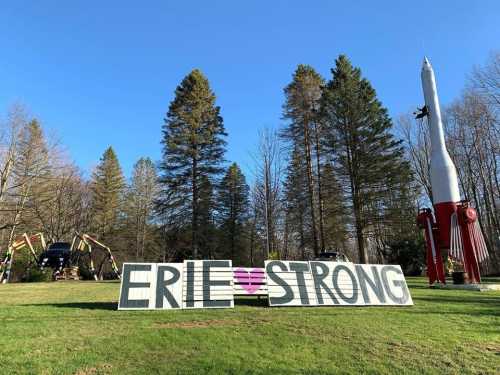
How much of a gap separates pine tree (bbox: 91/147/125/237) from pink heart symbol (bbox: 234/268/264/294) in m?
33.7

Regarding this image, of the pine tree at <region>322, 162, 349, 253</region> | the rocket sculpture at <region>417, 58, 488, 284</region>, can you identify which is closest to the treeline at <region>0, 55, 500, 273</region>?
the pine tree at <region>322, 162, 349, 253</region>

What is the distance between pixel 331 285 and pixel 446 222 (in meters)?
10.0

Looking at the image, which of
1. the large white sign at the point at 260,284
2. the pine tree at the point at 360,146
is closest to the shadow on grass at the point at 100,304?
the large white sign at the point at 260,284

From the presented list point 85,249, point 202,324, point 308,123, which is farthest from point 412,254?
point 202,324

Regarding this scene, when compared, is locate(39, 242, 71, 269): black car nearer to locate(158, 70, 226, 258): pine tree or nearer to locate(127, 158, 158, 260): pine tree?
locate(158, 70, 226, 258): pine tree

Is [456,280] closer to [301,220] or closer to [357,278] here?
[357,278]

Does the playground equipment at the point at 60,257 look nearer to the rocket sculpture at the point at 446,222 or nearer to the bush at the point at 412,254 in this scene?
the rocket sculpture at the point at 446,222

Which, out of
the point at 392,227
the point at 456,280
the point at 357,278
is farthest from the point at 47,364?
the point at 392,227

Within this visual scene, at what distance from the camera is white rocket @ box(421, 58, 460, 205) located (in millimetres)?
18047

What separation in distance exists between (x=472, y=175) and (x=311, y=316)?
35766 mm

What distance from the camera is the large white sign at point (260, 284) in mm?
9406

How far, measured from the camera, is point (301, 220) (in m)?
34.0

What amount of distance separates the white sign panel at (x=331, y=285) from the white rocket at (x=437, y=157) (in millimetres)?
8537

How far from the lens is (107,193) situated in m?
42.9
